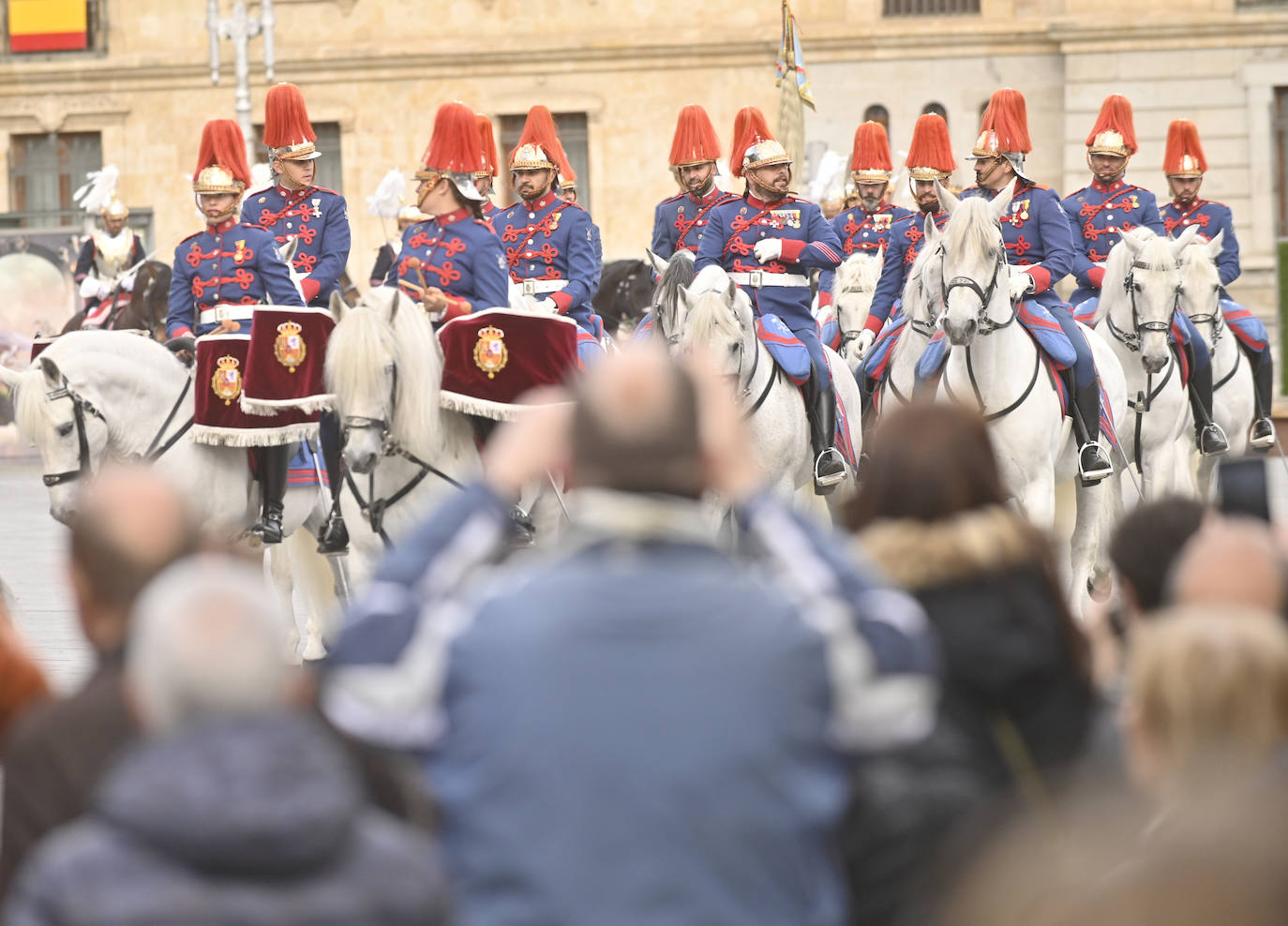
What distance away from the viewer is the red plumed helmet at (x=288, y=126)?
35.6 feet

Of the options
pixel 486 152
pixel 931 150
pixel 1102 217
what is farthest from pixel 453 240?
pixel 1102 217

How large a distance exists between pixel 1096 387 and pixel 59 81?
93.9 feet

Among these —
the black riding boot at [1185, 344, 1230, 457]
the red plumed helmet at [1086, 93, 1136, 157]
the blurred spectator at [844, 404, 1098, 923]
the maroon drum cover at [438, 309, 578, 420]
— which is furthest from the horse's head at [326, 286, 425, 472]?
the red plumed helmet at [1086, 93, 1136, 157]

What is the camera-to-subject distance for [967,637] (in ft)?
11.8

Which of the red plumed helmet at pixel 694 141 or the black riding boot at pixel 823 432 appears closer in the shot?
the black riding boot at pixel 823 432

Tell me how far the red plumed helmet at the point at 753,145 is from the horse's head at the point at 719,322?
128cm

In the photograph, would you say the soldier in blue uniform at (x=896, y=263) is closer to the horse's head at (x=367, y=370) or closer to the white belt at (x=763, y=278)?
the white belt at (x=763, y=278)

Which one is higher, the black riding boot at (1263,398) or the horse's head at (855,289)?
the horse's head at (855,289)

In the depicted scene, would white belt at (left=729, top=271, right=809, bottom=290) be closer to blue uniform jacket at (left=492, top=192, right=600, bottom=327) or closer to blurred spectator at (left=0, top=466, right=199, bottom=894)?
blue uniform jacket at (left=492, top=192, right=600, bottom=327)

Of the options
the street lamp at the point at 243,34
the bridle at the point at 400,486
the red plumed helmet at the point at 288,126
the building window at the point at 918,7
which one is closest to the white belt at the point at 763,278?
the red plumed helmet at the point at 288,126

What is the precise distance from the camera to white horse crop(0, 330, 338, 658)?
946 centimetres

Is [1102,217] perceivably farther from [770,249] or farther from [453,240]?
[453,240]

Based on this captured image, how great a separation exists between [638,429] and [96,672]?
39.5 inches

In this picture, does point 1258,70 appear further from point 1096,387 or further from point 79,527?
point 79,527
